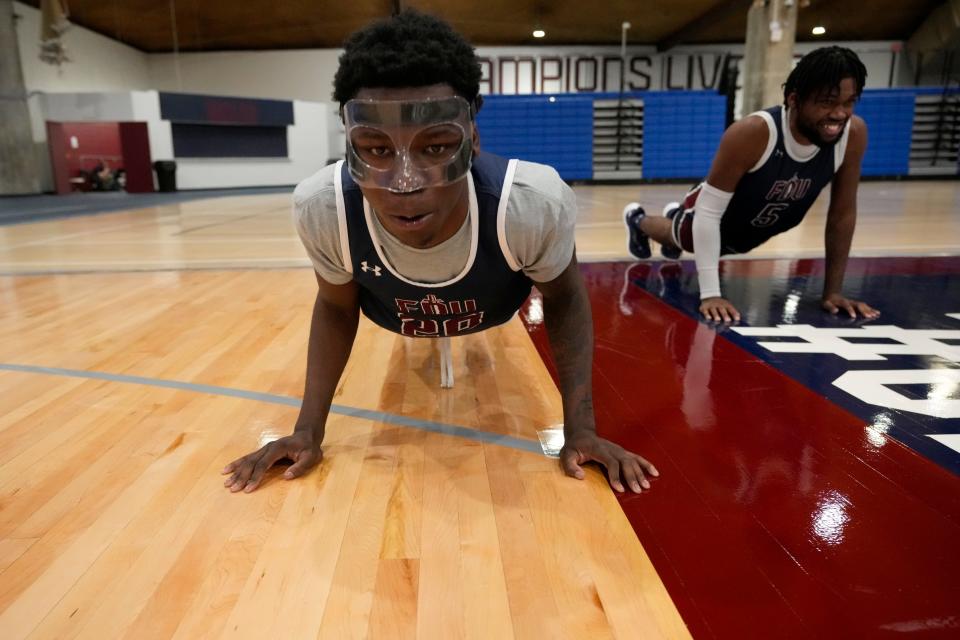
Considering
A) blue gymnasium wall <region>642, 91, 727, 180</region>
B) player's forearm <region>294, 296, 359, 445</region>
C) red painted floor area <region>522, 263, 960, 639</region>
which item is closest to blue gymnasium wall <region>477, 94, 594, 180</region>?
blue gymnasium wall <region>642, 91, 727, 180</region>

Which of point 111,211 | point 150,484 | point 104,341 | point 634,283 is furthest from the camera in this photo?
point 111,211

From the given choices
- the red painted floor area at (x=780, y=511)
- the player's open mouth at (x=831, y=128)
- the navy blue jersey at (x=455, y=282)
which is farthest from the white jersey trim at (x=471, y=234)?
the player's open mouth at (x=831, y=128)

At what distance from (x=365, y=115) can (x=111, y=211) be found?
9.55 meters

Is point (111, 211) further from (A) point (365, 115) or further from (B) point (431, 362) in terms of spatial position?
(A) point (365, 115)

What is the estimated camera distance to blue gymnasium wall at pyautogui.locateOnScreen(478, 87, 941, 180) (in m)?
→ 13.7

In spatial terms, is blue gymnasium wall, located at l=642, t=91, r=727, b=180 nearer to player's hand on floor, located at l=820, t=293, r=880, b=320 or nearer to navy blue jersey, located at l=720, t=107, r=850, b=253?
navy blue jersey, located at l=720, t=107, r=850, b=253

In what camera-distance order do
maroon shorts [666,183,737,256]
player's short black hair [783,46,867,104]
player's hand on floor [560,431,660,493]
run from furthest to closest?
maroon shorts [666,183,737,256] → player's short black hair [783,46,867,104] → player's hand on floor [560,431,660,493]

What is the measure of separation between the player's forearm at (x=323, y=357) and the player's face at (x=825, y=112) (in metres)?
1.95

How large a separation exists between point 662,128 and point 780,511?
550 inches

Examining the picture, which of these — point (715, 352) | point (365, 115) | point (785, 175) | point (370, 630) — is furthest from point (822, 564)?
point (785, 175)

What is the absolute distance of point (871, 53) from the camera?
1608 centimetres

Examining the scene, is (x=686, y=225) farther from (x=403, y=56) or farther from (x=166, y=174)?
(x=166, y=174)

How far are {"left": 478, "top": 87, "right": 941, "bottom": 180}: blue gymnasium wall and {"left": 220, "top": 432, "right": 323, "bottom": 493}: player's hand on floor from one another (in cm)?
1282

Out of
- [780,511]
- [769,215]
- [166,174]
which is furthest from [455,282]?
Result: [166,174]
